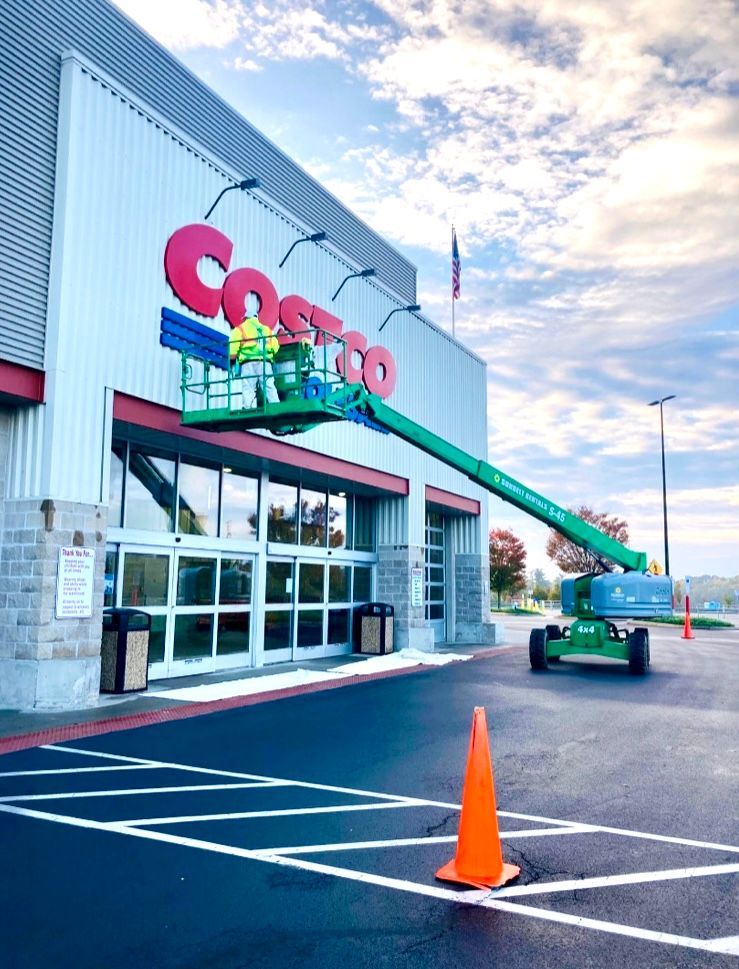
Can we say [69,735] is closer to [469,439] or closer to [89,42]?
[89,42]

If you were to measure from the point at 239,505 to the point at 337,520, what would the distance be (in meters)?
4.37

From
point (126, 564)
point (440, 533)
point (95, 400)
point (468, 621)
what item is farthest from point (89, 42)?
point (468, 621)

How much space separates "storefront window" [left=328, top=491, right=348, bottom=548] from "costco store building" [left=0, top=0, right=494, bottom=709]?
7cm

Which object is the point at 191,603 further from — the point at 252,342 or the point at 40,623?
the point at 252,342

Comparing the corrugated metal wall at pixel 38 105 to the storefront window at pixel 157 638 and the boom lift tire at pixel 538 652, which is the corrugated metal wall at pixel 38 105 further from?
the boom lift tire at pixel 538 652

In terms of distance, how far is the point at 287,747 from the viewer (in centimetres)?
903

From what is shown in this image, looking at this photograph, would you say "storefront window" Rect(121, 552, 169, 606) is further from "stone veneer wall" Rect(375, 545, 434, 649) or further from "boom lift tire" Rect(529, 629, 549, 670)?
"stone veneer wall" Rect(375, 545, 434, 649)

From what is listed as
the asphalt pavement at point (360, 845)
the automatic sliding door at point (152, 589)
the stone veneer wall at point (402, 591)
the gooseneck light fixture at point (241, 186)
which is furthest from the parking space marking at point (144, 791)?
the stone veneer wall at point (402, 591)

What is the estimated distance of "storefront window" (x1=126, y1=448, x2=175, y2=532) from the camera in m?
14.1

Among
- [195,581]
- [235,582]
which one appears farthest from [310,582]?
[195,581]

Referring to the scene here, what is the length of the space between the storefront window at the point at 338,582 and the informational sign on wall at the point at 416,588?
1767 mm

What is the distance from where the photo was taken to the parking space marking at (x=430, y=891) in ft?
13.6

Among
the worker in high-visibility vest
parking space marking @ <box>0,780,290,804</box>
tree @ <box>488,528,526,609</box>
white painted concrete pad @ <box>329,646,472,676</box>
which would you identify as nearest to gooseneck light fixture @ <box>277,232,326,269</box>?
the worker in high-visibility vest

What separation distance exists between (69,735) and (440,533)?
694 inches
